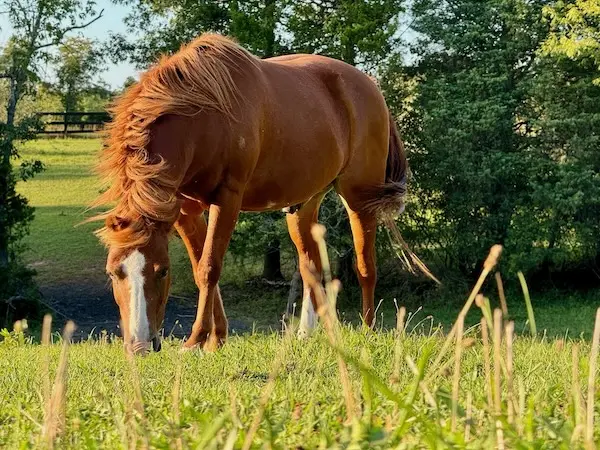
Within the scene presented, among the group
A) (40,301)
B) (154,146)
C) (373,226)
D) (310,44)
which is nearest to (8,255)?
(40,301)

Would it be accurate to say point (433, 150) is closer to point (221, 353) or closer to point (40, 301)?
point (40, 301)

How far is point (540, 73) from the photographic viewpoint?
20.2 metres

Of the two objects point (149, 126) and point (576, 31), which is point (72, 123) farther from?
point (149, 126)

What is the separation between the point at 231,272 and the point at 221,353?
19.1 m

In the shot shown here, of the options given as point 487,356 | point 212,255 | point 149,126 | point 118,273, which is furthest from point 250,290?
point 487,356

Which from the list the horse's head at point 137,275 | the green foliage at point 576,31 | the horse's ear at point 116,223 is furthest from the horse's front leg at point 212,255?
the green foliage at point 576,31

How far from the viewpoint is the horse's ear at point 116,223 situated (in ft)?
13.8

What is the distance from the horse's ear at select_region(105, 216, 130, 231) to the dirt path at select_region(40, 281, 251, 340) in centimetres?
1357

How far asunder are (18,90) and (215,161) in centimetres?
1595

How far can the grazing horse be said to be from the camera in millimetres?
4172

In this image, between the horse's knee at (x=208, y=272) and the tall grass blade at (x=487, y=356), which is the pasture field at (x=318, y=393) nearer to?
the tall grass blade at (x=487, y=356)

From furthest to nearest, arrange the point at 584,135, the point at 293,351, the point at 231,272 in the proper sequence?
1. the point at 231,272
2. the point at 584,135
3. the point at 293,351

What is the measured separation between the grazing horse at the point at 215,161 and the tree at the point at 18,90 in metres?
13.7

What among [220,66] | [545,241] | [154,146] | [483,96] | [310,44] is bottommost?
[545,241]
